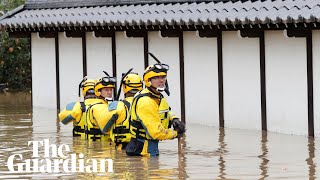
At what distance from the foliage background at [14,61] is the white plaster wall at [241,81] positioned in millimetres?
13900

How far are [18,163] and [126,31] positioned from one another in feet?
31.1

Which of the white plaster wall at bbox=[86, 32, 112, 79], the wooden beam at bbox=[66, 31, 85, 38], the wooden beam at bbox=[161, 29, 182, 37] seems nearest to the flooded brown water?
the wooden beam at bbox=[161, 29, 182, 37]

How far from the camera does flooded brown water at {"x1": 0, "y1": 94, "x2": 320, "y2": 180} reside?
15406 millimetres

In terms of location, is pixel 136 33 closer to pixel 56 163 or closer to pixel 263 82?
pixel 263 82

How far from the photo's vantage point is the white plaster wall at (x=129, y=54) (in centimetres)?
2612

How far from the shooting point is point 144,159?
1669cm

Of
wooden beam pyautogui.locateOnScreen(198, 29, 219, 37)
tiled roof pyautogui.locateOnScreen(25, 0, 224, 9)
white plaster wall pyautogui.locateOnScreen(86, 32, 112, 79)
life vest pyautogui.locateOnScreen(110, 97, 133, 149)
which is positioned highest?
tiled roof pyautogui.locateOnScreen(25, 0, 224, 9)

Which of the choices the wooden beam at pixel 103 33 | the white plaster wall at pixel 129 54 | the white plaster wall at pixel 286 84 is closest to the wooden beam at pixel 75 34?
the wooden beam at pixel 103 33

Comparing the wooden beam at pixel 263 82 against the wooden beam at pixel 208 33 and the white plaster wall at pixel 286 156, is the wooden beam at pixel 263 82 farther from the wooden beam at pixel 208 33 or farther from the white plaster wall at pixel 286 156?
the wooden beam at pixel 208 33

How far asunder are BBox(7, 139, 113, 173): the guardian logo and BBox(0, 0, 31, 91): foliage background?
17688 millimetres

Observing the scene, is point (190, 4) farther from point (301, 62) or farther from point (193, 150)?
point (193, 150)

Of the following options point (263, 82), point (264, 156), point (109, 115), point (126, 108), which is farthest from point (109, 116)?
point (263, 82)

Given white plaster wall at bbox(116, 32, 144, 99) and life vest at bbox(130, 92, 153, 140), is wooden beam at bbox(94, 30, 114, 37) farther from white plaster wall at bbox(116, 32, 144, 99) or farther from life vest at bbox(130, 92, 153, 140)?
life vest at bbox(130, 92, 153, 140)

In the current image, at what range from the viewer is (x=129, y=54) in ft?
86.8
